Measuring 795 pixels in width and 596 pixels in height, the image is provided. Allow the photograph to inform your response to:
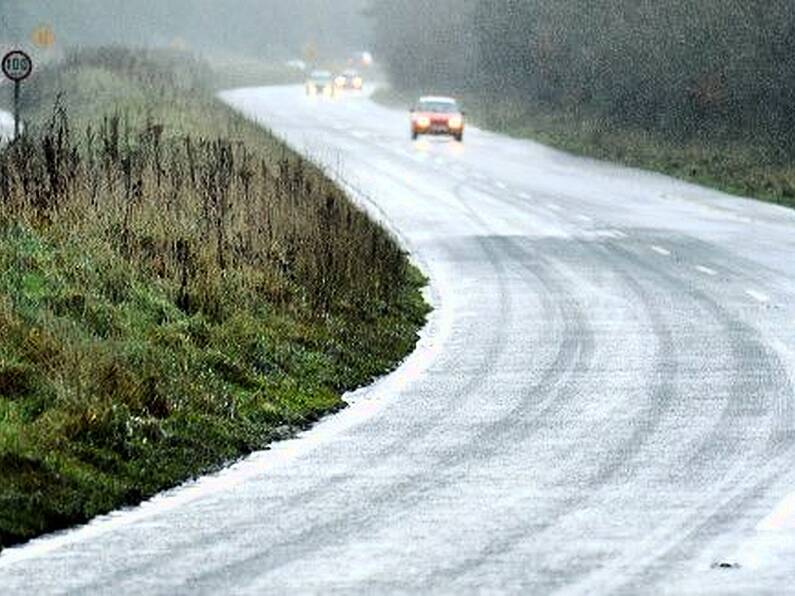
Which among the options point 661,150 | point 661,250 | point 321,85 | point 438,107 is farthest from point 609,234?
point 321,85

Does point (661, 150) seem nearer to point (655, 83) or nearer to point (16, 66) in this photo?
point (655, 83)

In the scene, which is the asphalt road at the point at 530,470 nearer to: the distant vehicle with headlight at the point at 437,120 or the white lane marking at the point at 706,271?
the white lane marking at the point at 706,271

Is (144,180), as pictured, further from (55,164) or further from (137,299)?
(137,299)

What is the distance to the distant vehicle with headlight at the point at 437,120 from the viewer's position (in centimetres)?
6812

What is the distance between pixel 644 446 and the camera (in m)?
14.0

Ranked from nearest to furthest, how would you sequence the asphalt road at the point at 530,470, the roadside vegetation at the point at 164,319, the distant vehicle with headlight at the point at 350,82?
the asphalt road at the point at 530,470 → the roadside vegetation at the point at 164,319 → the distant vehicle with headlight at the point at 350,82

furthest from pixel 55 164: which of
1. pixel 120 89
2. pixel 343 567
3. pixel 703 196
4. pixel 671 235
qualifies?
pixel 120 89

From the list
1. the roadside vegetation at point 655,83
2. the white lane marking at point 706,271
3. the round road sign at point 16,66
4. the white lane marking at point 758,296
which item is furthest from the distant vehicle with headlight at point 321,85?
the white lane marking at point 758,296

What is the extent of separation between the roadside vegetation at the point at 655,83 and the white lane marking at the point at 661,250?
1317 centimetres

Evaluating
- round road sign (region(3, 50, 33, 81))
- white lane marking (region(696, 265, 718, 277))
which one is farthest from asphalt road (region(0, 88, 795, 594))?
round road sign (region(3, 50, 33, 81))

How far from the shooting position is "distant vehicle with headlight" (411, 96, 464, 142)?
224ft

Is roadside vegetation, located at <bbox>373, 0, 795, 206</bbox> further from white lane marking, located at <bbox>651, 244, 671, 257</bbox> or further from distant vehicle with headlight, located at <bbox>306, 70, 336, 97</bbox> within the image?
distant vehicle with headlight, located at <bbox>306, 70, 336, 97</bbox>

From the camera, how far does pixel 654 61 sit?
64938 mm

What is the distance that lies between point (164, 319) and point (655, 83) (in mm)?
48420
